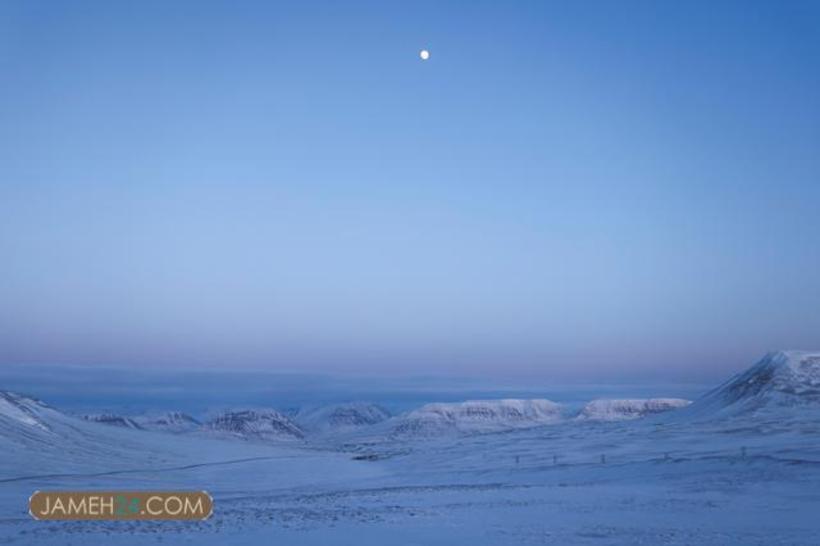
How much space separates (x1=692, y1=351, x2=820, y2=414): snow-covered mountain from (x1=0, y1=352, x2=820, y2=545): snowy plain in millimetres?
19469

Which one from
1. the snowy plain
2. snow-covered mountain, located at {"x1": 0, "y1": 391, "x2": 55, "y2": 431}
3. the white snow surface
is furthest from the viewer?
the white snow surface

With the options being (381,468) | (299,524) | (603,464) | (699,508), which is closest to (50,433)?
(381,468)

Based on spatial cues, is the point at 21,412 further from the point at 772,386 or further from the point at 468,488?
the point at 772,386

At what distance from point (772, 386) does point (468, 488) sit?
11321 cm

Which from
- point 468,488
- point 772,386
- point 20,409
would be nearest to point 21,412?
point 20,409

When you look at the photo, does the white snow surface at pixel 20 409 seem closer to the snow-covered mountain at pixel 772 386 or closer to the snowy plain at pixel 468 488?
the snowy plain at pixel 468 488

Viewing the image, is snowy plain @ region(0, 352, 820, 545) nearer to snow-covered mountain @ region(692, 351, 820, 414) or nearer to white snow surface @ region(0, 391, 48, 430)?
white snow surface @ region(0, 391, 48, 430)

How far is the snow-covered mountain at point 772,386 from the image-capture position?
417ft

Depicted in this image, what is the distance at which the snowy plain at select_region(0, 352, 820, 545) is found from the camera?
26.1m

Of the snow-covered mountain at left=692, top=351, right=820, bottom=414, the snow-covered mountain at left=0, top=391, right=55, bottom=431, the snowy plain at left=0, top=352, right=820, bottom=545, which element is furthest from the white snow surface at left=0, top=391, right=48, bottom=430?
the snow-covered mountain at left=692, top=351, right=820, bottom=414

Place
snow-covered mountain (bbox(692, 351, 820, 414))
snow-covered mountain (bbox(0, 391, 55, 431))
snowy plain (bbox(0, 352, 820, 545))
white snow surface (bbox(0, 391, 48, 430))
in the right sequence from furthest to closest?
snow-covered mountain (bbox(692, 351, 820, 414))
white snow surface (bbox(0, 391, 48, 430))
snow-covered mountain (bbox(0, 391, 55, 431))
snowy plain (bbox(0, 352, 820, 545))

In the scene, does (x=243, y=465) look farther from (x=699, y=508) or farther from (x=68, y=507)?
(x=699, y=508)

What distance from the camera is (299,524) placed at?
29.1m

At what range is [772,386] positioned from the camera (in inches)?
5384
